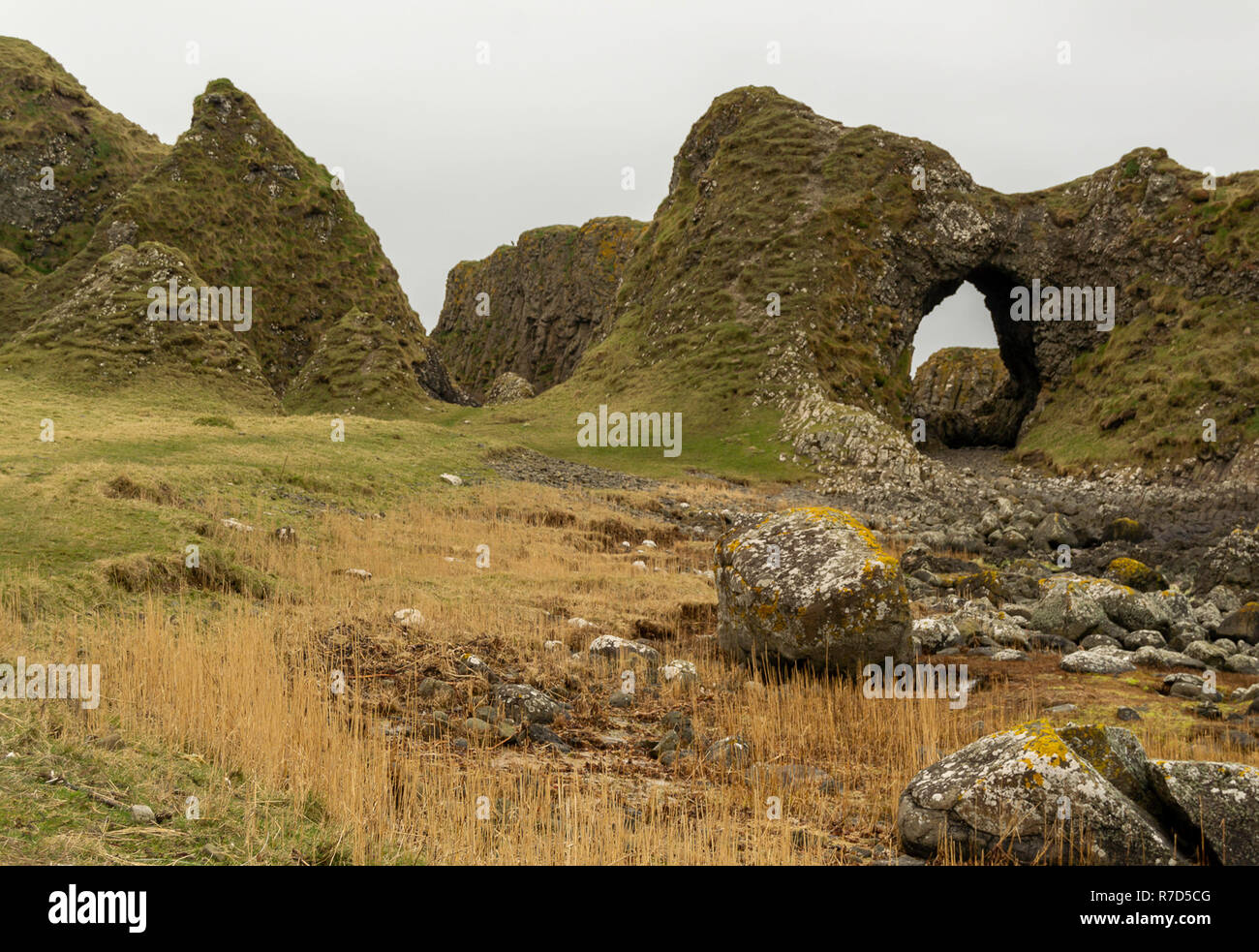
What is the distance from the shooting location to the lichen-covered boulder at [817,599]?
11953 millimetres

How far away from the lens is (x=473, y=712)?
977 cm

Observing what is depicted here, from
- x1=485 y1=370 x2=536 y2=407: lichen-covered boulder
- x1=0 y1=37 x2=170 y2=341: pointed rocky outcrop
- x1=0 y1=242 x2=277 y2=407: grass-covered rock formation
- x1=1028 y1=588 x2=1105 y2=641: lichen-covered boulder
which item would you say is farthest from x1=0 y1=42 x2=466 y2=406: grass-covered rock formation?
x1=1028 y1=588 x2=1105 y2=641: lichen-covered boulder

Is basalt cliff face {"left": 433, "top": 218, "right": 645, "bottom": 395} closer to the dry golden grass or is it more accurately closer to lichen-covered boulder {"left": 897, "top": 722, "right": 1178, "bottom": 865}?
the dry golden grass

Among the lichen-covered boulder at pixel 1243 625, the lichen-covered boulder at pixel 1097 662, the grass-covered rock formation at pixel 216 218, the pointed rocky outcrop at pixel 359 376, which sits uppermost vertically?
the grass-covered rock formation at pixel 216 218

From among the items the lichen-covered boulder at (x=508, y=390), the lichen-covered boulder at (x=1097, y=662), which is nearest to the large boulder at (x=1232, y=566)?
the lichen-covered boulder at (x=1097, y=662)

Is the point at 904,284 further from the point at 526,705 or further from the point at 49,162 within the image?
the point at 49,162

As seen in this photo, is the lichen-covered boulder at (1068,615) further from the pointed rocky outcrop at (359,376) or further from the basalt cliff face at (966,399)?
the basalt cliff face at (966,399)

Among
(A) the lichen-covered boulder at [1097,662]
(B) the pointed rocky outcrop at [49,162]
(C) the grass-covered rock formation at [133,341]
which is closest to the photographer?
(A) the lichen-covered boulder at [1097,662]

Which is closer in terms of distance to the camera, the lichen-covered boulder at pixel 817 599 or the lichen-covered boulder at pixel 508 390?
the lichen-covered boulder at pixel 817 599

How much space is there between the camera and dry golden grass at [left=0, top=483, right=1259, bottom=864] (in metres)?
6.16

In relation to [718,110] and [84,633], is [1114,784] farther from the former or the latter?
[718,110]

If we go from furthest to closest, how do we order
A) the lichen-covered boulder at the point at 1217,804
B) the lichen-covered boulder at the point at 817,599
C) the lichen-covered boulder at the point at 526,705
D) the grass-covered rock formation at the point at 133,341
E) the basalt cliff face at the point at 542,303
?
the basalt cliff face at the point at 542,303 → the grass-covered rock formation at the point at 133,341 → the lichen-covered boulder at the point at 817,599 → the lichen-covered boulder at the point at 526,705 → the lichen-covered boulder at the point at 1217,804

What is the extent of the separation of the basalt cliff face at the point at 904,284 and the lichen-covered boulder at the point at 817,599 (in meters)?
34.2

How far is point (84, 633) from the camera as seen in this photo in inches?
388
